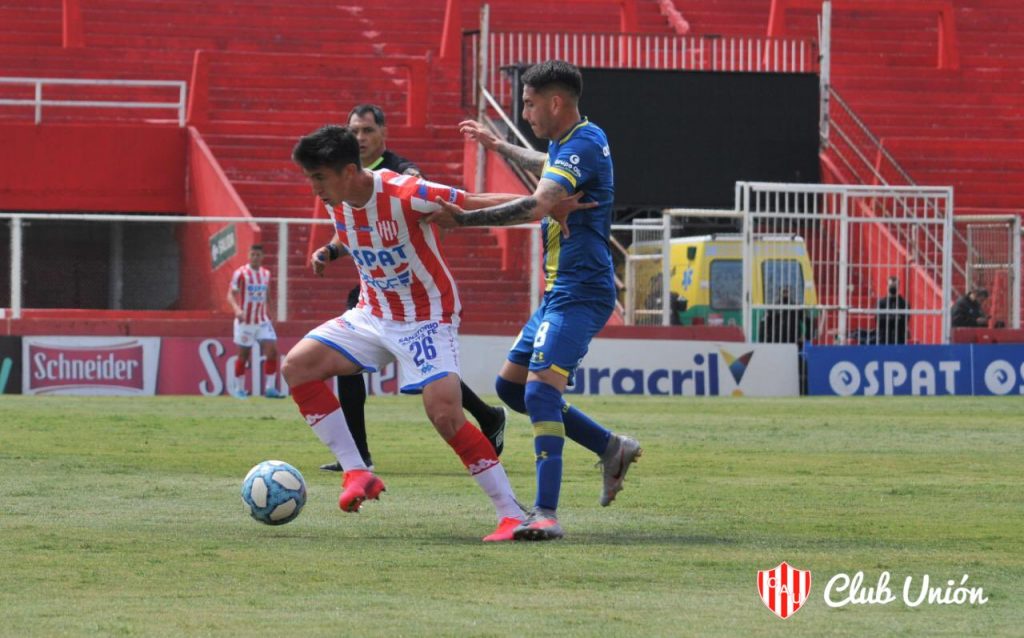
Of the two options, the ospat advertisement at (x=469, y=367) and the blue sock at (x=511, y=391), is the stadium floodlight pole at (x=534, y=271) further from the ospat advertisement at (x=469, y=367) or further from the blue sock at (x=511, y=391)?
the blue sock at (x=511, y=391)

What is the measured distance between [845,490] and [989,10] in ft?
96.8

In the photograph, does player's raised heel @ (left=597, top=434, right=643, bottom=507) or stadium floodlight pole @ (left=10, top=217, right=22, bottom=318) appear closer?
player's raised heel @ (left=597, top=434, right=643, bottom=507)

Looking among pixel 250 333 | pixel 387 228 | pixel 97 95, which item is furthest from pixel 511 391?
pixel 97 95

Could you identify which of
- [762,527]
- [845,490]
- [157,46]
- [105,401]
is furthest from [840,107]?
[762,527]

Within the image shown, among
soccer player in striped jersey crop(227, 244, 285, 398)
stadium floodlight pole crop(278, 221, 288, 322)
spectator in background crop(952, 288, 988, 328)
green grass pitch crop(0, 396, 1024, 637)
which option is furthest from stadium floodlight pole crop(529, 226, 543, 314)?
green grass pitch crop(0, 396, 1024, 637)

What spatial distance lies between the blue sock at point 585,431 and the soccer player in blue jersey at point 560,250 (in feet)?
0.90

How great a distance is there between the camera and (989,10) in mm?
38219

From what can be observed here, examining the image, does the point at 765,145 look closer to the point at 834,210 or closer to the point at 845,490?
the point at 834,210

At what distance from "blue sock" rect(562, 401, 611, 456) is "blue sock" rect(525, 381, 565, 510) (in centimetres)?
47

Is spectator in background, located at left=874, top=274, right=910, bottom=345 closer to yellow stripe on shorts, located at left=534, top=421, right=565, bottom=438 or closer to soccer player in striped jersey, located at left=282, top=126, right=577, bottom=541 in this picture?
yellow stripe on shorts, located at left=534, top=421, right=565, bottom=438

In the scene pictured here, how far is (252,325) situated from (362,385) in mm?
11146

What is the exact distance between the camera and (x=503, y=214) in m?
8.20

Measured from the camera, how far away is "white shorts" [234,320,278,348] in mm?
22609

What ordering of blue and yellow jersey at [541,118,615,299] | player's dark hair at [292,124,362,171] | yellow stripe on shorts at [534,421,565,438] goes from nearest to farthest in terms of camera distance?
player's dark hair at [292,124,362,171], blue and yellow jersey at [541,118,615,299], yellow stripe on shorts at [534,421,565,438]
